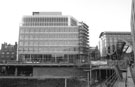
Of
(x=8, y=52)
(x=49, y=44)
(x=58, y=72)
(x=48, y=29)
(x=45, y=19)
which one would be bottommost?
(x=58, y=72)

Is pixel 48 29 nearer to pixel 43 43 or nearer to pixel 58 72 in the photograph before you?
pixel 43 43

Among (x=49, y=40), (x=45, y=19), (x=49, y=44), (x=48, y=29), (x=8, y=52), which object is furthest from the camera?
(x=8, y=52)

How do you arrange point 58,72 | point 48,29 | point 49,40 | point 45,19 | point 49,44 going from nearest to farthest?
1. point 58,72
2. point 49,44
3. point 49,40
4. point 48,29
5. point 45,19

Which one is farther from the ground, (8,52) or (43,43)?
(43,43)

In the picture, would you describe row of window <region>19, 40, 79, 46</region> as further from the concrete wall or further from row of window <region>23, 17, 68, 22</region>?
the concrete wall

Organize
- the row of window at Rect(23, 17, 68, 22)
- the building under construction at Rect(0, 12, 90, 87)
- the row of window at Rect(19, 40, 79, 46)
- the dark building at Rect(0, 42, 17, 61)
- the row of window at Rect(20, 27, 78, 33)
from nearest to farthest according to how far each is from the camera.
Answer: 1. the building under construction at Rect(0, 12, 90, 87)
2. the row of window at Rect(19, 40, 79, 46)
3. the row of window at Rect(20, 27, 78, 33)
4. the row of window at Rect(23, 17, 68, 22)
5. the dark building at Rect(0, 42, 17, 61)

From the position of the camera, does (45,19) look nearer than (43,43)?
No

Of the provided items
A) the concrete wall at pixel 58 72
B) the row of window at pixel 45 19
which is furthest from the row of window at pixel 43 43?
the concrete wall at pixel 58 72

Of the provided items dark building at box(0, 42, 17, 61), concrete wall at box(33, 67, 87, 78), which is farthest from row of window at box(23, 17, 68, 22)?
dark building at box(0, 42, 17, 61)

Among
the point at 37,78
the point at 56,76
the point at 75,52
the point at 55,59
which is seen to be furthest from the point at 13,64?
the point at 75,52

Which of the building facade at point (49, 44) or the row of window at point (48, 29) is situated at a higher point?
the row of window at point (48, 29)

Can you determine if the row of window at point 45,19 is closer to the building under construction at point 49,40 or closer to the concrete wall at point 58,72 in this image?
the building under construction at point 49,40

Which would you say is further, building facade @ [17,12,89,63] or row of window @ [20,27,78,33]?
row of window @ [20,27,78,33]

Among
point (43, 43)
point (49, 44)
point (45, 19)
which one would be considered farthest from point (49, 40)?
point (45, 19)
